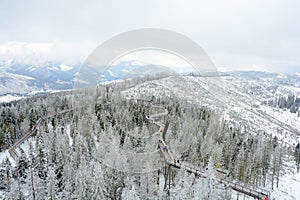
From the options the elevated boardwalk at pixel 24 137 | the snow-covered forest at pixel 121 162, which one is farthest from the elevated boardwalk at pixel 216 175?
the elevated boardwalk at pixel 24 137

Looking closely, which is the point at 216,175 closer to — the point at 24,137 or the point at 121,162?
the point at 121,162

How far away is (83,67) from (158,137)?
2908cm

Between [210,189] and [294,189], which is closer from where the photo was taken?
[210,189]

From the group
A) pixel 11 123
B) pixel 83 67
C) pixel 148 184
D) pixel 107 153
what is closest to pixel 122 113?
pixel 107 153

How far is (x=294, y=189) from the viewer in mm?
50375

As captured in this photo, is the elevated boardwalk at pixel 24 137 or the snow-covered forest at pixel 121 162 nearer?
the snow-covered forest at pixel 121 162

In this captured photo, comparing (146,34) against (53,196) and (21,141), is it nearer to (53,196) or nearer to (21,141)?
(53,196)

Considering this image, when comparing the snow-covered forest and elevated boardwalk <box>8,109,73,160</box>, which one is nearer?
the snow-covered forest

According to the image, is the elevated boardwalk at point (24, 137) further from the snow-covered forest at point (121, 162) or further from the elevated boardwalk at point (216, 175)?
the elevated boardwalk at point (216, 175)

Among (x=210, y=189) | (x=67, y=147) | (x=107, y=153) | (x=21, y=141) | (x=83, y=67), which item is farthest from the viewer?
(x=21, y=141)

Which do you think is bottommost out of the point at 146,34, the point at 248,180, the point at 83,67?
the point at 248,180

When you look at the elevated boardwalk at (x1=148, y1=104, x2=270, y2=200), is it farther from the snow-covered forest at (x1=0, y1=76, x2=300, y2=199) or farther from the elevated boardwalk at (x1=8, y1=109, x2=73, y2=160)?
the elevated boardwalk at (x1=8, y1=109, x2=73, y2=160)

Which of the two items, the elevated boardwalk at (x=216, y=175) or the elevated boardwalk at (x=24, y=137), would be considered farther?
the elevated boardwalk at (x=24, y=137)

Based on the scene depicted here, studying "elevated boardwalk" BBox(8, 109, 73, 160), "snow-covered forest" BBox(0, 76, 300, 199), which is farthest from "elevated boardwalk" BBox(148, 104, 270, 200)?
"elevated boardwalk" BBox(8, 109, 73, 160)
